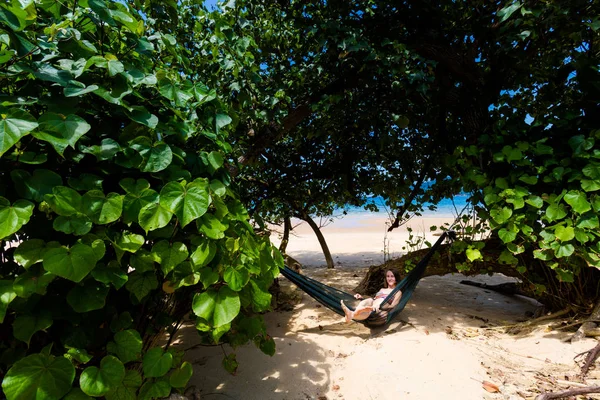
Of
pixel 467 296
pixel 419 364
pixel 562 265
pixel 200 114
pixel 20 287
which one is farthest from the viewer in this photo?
pixel 467 296

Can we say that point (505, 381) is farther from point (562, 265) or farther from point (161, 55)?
point (161, 55)

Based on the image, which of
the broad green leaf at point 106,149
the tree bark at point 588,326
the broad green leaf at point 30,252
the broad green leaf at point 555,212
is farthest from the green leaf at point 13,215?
the tree bark at point 588,326

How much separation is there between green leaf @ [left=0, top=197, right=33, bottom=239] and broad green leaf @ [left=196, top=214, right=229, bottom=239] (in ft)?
1.51

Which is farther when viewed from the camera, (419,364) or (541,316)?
(541,316)

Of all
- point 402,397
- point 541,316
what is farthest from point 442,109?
point 402,397

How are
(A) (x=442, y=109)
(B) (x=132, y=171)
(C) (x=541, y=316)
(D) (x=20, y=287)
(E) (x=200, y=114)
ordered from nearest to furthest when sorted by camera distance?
(D) (x=20, y=287) < (B) (x=132, y=171) < (E) (x=200, y=114) < (C) (x=541, y=316) < (A) (x=442, y=109)

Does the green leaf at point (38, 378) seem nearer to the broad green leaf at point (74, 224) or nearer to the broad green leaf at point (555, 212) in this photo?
the broad green leaf at point (74, 224)

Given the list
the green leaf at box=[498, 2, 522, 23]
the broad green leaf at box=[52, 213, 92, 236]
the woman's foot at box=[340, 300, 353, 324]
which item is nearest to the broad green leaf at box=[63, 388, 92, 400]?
the broad green leaf at box=[52, 213, 92, 236]

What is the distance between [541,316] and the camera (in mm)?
2830

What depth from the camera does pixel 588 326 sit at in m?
2.42

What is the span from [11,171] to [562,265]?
3.08 m

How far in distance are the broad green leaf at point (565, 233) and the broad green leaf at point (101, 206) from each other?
8.22 feet

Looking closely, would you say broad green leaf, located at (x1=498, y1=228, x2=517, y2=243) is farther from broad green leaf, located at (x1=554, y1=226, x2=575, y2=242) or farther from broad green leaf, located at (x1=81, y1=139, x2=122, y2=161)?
broad green leaf, located at (x1=81, y1=139, x2=122, y2=161)

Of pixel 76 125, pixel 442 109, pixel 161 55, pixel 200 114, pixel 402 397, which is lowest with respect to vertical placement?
pixel 402 397
